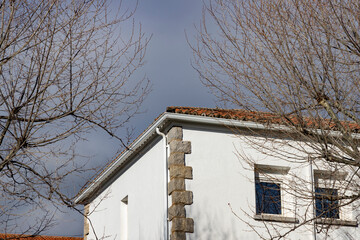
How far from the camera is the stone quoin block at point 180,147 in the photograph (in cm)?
1371

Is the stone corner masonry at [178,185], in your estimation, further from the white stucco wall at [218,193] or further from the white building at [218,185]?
the white stucco wall at [218,193]

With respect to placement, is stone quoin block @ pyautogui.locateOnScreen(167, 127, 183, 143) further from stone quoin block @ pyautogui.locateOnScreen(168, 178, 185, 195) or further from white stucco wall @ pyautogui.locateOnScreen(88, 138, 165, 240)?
stone quoin block @ pyautogui.locateOnScreen(168, 178, 185, 195)

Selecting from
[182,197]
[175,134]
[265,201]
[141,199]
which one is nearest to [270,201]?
[265,201]

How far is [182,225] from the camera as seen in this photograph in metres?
13.2

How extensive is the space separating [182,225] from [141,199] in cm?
234

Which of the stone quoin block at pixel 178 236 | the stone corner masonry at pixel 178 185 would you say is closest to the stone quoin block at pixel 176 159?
the stone corner masonry at pixel 178 185

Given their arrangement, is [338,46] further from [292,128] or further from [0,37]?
[0,37]

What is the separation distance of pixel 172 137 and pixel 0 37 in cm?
596

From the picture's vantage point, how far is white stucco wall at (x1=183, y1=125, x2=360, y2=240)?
13.6 metres

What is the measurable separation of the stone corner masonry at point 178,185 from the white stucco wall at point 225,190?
0.13 m

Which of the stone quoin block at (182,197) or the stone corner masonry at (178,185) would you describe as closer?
the stone corner masonry at (178,185)

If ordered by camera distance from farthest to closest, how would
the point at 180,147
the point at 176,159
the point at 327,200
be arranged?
the point at 180,147 → the point at 176,159 → the point at 327,200

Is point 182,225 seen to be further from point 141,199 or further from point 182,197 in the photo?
point 141,199

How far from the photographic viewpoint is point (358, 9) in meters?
9.93
